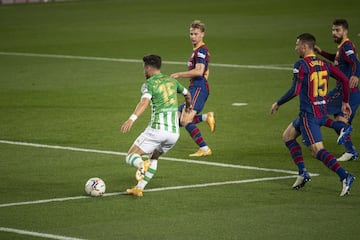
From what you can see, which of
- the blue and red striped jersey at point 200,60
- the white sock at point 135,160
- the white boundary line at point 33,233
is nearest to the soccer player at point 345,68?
the blue and red striped jersey at point 200,60

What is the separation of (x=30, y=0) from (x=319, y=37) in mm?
21913

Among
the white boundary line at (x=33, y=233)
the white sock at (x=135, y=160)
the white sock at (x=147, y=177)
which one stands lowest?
the white boundary line at (x=33, y=233)

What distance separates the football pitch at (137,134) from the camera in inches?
503

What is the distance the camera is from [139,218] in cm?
1300

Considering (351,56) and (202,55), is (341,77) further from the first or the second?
(202,55)

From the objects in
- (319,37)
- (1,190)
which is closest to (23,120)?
(1,190)

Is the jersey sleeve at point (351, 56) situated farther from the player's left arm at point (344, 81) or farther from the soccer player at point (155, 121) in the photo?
the soccer player at point (155, 121)

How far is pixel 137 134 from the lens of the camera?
19797 mm

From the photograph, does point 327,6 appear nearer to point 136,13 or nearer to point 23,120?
point 136,13

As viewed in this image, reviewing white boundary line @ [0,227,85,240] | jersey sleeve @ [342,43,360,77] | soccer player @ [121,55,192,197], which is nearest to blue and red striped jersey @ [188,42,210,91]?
jersey sleeve @ [342,43,360,77]

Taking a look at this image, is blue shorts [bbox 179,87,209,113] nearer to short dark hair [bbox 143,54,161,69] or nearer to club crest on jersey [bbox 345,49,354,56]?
club crest on jersey [bbox 345,49,354,56]

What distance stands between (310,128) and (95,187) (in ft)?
10.3

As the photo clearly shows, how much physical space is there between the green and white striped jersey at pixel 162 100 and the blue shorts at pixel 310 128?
1802 mm

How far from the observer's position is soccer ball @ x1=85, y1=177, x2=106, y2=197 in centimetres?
1429
